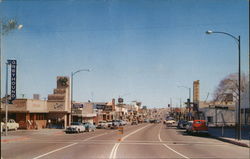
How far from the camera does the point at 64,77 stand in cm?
5428

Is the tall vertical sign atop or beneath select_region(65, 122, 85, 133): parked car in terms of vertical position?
atop

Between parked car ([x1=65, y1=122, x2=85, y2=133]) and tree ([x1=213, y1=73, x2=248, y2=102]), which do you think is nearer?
parked car ([x1=65, y1=122, x2=85, y2=133])

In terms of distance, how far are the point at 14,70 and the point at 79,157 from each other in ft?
77.9

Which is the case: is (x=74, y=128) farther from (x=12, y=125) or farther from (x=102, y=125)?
(x=102, y=125)

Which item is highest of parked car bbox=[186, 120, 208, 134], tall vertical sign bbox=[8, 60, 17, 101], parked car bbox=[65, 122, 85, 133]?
tall vertical sign bbox=[8, 60, 17, 101]

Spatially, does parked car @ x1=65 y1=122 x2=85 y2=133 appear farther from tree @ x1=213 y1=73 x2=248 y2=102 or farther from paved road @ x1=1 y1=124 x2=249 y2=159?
tree @ x1=213 y1=73 x2=248 y2=102

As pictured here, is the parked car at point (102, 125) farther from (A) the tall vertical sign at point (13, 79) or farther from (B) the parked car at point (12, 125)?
(A) the tall vertical sign at point (13, 79)

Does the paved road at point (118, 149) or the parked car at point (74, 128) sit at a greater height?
the paved road at point (118, 149)

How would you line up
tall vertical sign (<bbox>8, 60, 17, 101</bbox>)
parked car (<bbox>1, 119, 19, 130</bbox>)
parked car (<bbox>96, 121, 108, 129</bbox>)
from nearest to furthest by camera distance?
tall vertical sign (<bbox>8, 60, 17, 101</bbox>) < parked car (<bbox>1, 119, 19, 130</bbox>) < parked car (<bbox>96, 121, 108, 129</bbox>)

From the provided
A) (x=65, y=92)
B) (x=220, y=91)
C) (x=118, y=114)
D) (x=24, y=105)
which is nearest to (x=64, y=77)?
(x=65, y=92)

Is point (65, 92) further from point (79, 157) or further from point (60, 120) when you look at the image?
point (79, 157)

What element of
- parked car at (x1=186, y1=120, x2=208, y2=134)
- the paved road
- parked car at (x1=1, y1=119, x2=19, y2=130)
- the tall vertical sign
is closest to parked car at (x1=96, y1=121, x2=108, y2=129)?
parked car at (x1=1, y1=119, x2=19, y2=130)

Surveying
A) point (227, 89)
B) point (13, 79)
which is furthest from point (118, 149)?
point (227, 89)

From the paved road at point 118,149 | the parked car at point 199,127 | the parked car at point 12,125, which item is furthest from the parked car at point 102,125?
the paved road at point 118,149
